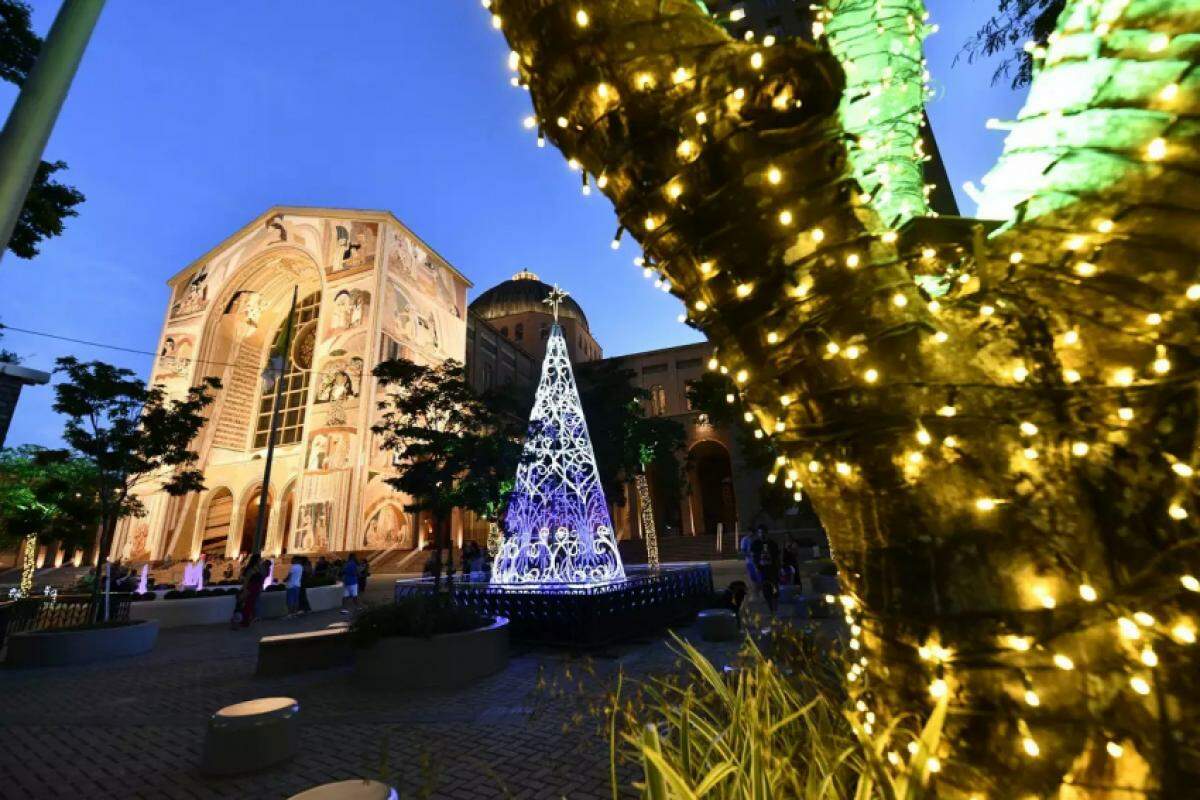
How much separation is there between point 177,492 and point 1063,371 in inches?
676

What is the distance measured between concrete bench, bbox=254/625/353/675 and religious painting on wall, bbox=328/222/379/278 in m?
28.3

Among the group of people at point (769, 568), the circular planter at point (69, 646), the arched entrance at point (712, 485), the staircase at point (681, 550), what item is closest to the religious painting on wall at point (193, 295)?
the staircase at point (681, 550)

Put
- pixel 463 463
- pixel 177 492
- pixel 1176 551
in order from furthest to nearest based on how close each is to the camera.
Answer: pixel 177 492, pixel 463 463, pixel 1176 551

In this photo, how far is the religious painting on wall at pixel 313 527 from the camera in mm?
27016

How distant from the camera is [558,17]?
141 cm

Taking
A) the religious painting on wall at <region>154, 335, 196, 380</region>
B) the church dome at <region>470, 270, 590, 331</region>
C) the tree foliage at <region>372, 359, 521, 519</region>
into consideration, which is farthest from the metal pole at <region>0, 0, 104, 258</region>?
the church dome at <region>470, 270, 590, 331</region>

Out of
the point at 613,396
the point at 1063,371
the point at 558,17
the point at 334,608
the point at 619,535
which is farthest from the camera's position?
the point at 619,535

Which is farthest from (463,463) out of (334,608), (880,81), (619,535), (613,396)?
(619,535)

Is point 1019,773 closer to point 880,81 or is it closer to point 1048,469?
point 1048,469

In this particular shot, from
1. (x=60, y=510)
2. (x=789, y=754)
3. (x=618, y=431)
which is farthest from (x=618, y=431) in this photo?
(x=789, y=754)

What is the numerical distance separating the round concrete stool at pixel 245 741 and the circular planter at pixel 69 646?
7.22 m

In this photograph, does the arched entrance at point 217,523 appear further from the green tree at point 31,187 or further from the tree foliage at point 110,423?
the green tree at point 31,187

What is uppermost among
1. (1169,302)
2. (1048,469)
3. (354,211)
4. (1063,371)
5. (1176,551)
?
(354,211)

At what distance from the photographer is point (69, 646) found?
349 inches
